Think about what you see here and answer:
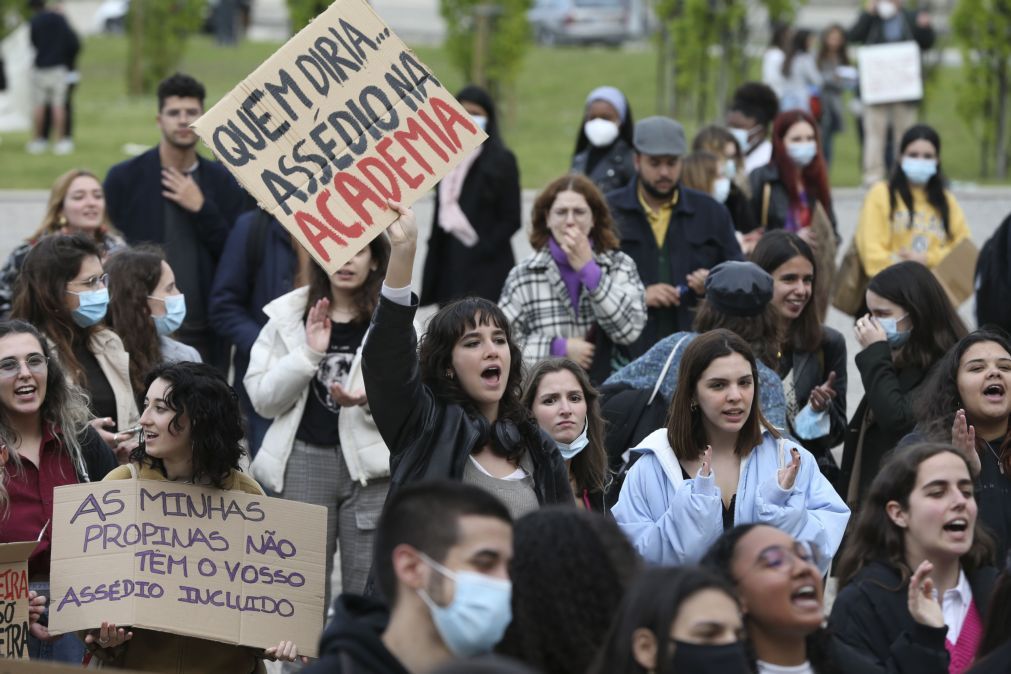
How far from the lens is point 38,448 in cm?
590

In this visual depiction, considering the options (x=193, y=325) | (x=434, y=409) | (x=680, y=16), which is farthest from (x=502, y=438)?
(x=680, y=16)

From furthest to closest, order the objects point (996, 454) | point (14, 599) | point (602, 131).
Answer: point (602, 131)
point (996, 454)
point (14, 599)

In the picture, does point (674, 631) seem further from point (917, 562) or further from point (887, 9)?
point (887, 9)

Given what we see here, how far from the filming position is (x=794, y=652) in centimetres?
442

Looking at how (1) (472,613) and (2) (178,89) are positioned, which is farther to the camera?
(2) (178,89)

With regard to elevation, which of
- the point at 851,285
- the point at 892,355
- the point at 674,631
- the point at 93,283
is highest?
the point at 851,285

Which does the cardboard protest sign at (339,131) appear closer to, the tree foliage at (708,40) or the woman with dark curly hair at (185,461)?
the woman with dark curly hair at (185,461)

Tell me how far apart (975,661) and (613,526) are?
42.1 inches

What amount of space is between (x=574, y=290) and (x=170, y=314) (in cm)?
189

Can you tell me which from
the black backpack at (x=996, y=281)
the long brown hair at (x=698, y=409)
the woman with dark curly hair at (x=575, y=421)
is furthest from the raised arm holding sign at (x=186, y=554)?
the black backpack at (x=996, y=281)

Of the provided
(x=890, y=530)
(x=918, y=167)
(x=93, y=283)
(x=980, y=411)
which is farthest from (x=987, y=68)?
(x=890, y=530)

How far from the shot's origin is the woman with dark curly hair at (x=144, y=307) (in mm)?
7316

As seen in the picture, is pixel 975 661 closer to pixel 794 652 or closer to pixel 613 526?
pixel 794 652

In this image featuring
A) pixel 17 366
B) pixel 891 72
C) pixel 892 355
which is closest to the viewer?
pixel 17 366
